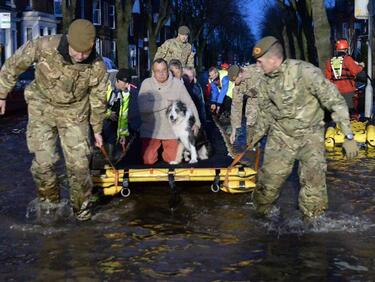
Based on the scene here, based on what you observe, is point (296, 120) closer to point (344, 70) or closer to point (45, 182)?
point (45, 182)

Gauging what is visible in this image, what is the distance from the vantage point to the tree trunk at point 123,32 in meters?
33.3

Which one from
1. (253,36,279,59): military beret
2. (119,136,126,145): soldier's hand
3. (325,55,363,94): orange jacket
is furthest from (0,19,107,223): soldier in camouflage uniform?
(325,55,363,94): orange jacket

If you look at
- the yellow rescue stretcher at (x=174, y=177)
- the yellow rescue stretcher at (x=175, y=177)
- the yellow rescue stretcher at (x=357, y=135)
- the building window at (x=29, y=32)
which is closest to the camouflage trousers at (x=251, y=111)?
the yellow rescue stretcher at (x=357, y=135)

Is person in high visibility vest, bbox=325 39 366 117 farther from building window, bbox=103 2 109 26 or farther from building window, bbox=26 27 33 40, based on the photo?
building window, bbox=103 2 109 26

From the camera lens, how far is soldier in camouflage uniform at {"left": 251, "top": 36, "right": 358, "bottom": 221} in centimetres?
666

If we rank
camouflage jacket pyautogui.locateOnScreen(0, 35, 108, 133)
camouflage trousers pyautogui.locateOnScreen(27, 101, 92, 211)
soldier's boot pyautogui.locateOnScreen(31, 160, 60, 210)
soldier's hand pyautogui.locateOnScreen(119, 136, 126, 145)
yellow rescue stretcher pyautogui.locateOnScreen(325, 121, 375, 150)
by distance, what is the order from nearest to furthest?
camouflage jacket pyautogui.locateOnScreen(0, 35, 108, 133)
camouflage trousers pyautogui.locateOnScreen(27, 101, 92, 211)
soldier's boot pyautogui.locateOnScreen(31, 160, 60, 210)
soldier's hand pyautogui.locateOnScreen(119, 136, 126, 145)
yellow rescue stretcher pyautogui.locateOnScreen(325, 121, 375, 150)

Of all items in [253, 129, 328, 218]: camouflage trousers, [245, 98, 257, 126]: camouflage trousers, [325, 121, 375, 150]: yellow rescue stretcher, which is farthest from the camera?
[325, 121, 375, 150]: yellow rescue stretcher

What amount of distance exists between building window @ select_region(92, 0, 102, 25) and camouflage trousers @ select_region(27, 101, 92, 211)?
164 ft

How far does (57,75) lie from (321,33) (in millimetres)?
12292

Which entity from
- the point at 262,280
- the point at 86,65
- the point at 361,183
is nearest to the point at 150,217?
the point at 86,65

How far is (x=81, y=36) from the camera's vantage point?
6727 millimetres

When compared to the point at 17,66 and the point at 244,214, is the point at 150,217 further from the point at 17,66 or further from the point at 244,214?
the point at 17,66

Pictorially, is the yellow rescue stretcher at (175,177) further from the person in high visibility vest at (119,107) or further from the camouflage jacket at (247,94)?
the camouflage jacket at (247,94)

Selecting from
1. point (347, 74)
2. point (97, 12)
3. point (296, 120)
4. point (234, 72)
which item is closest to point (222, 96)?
point (347, 74)
